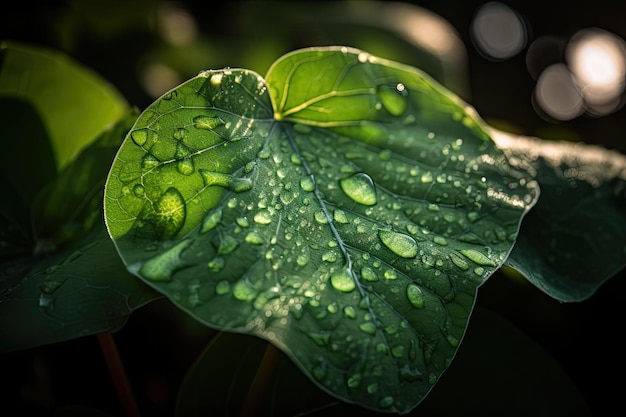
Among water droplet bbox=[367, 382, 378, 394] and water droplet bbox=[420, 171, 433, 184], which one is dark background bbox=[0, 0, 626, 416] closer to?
water droplet bbox=[420, 171, 433, 184]

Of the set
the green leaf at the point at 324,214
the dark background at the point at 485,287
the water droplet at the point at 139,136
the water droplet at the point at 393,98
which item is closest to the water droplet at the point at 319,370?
the green leaf at the point at 324,214

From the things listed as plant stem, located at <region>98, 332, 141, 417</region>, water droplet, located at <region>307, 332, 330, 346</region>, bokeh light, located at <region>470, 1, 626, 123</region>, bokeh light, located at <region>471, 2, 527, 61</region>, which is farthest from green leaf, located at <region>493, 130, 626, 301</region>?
bokeh light, located at <region>471, 2, 527, 61</region>

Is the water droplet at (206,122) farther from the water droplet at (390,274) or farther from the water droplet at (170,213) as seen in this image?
the water droplet at (390,274)

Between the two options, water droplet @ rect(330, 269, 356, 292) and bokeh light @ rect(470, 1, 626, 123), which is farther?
bokeh light @ rect(470, 1, 626, 123)

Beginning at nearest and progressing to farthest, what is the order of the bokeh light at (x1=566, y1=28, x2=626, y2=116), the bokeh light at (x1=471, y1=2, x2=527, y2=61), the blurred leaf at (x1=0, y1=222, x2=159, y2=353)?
the blurred leaf at (x1=0, y1=222, x2=159, y2=353)
the bokeh light at (x1=566, y1=28, x2=626, y2=116)
the bokeh light at (x1=471, y1=2, x2=527, y2=61)

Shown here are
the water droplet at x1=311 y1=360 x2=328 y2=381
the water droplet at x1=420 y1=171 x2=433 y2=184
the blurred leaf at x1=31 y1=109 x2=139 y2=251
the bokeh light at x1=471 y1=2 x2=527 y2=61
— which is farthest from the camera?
the bokeh light at x1=471 y1=2 x2=527 y2=61

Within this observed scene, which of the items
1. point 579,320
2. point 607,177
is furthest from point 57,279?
point 579,320
